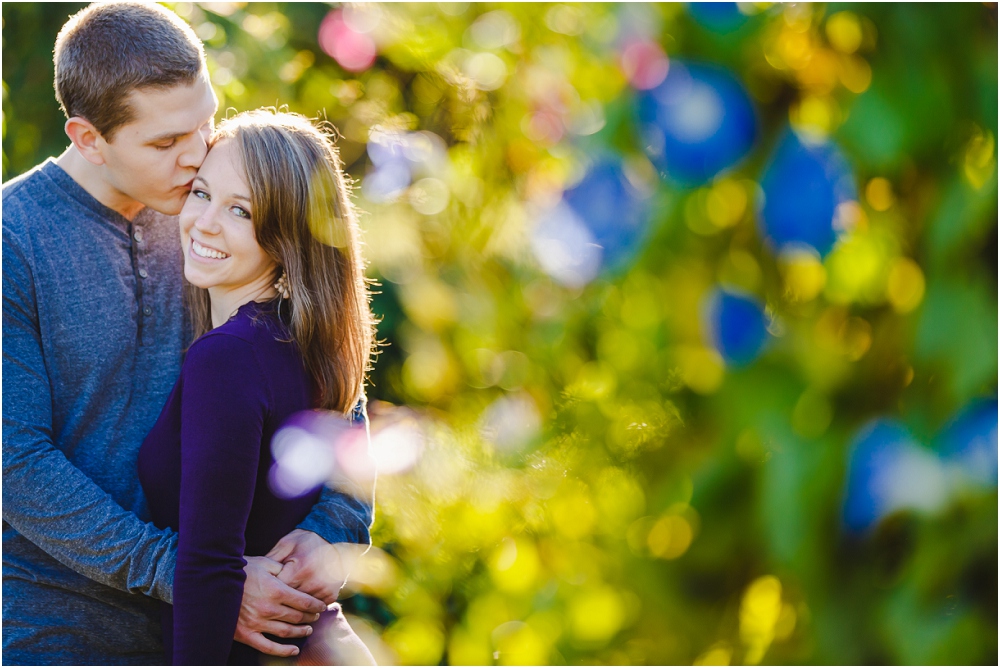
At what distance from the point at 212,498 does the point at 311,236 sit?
637mm

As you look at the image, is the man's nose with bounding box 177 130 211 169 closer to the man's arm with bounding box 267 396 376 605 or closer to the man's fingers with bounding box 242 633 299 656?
the man's arm with bounding box 267 396 376 605

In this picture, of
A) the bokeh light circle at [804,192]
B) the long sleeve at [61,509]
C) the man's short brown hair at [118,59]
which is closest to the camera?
the bokeh light circle at [804,192]

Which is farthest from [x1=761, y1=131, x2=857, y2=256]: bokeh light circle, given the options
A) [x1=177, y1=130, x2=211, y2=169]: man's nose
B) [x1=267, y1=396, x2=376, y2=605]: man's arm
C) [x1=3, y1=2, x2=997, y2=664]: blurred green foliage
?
[x1=177, y1=130, x2=211, y2=169]: man's nose

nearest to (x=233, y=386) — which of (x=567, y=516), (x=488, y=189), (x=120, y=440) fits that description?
(x=120, y=440)

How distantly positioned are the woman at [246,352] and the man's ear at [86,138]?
0.83 feet

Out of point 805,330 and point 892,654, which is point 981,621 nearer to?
point 892,654

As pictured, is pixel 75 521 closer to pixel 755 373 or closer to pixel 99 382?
pixel 99 382

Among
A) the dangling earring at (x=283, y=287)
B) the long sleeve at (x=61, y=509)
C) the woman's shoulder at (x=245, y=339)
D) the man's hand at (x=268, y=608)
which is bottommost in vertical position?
the man's hand at (x=268, y=608)

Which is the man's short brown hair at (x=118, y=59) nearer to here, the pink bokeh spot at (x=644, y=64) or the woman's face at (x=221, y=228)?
the woman's face at (x=221, y=228)

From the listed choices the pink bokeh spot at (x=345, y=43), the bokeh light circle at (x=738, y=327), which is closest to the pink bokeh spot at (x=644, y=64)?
the bokeh light circle at (x=738, y=327)

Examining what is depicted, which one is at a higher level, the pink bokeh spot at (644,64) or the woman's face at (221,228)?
the pink bokeh spot at (644,64)

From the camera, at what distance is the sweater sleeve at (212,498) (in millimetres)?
1546

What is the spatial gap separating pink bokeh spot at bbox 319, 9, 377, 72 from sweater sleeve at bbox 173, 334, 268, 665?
112 centimetres

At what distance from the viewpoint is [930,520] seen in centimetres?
47
